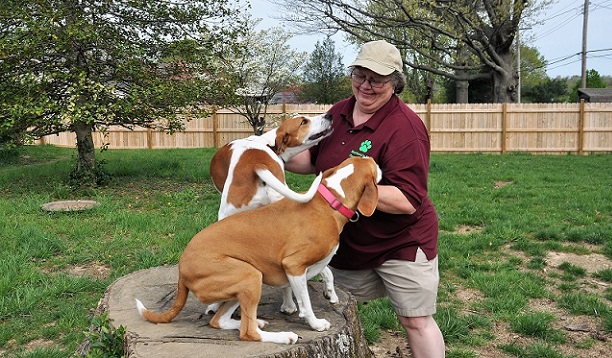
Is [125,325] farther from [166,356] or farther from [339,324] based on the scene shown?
[339,324]

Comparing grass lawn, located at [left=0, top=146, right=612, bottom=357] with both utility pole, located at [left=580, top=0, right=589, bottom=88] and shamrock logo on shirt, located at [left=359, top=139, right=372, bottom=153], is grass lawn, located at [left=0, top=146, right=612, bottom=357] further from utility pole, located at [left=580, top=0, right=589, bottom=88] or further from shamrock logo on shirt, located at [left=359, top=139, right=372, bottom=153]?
utility pole, located at [left=580, top=0, right=589, bottom=88]

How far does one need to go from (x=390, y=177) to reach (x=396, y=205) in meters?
0.17

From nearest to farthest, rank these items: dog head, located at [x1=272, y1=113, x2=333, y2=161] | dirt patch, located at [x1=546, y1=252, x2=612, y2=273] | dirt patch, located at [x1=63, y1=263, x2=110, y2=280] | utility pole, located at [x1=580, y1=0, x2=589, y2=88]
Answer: dog head, located at [x1=272, y1=113, x2=333, y2=161], dirt patch, located at [x1=63, y1=263, x2=110, y2=280], dirt patch, located at [x1=546, y1=252, x2=612, y2=273], utility pole, located at [x1=580, y1=0, x2=589, y2=88]

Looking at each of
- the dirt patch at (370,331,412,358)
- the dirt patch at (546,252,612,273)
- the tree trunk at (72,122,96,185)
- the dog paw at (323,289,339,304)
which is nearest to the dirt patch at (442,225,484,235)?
the dirt patch at (546,252,612,273)

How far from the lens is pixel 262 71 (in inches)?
795

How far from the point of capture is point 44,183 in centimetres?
Answer: 1062

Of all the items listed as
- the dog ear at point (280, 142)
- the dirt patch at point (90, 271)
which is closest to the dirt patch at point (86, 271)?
the dirt patch at point (90, 271)

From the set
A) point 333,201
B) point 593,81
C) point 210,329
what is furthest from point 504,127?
point 593,81

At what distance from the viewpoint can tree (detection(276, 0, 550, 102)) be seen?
54.7 ft

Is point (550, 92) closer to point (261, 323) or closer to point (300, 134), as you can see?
point (300, 134)

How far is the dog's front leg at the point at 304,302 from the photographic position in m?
2.57

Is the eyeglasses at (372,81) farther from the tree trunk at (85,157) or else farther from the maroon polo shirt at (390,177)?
the tree trunk at (85,157)

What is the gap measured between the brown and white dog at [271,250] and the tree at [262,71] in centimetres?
1606

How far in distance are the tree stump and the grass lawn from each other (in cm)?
111
